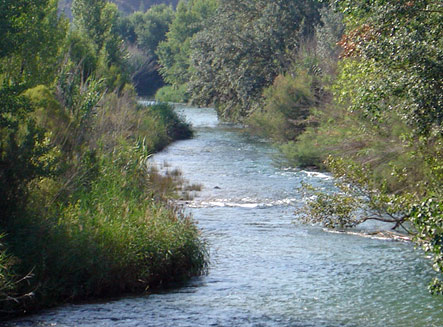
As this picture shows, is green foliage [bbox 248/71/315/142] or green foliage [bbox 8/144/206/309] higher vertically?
green foliage [bbox 248/71/315/142]

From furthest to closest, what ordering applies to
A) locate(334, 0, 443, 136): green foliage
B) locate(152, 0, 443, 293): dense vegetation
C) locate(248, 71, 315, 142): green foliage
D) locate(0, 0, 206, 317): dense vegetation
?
1. locate(248, 71, 315, 142): green foliage
2. locate(152, 0, 443, 293): dense vegetation
3. locate(334, 0, 443, 136): green foliage
4. locate(0, 0, 206, 317): dense vegetation

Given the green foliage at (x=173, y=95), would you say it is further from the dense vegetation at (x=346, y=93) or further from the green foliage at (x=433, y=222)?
the green foliage at (x=433, y=222)

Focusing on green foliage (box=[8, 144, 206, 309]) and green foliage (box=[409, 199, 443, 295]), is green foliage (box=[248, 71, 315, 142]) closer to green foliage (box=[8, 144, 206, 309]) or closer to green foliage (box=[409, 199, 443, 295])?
green foliage (box=[8, 144, 206, 309])

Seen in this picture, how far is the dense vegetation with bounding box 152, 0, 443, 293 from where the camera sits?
1201cm

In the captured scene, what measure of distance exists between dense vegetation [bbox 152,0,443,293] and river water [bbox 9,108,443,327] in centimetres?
82

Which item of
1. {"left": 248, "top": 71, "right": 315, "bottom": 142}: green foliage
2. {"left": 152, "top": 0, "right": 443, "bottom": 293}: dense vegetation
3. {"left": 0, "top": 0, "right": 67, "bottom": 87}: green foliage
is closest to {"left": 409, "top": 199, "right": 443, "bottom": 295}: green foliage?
{"left": 152, "top": 0, "right": 443, "bottom": 293}: dense vegetation

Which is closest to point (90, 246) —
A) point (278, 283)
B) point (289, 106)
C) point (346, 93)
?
point (278, 283)

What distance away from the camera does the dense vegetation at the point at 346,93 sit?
39.4ft

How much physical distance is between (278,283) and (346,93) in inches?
250

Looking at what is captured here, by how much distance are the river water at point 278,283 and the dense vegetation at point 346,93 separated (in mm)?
816

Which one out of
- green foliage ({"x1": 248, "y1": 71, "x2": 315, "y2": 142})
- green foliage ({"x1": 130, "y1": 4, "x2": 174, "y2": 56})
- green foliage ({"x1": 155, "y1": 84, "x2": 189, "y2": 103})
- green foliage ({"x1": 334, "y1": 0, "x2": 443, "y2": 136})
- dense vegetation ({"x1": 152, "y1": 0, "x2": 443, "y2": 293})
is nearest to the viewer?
green foliage ({"x1": 334, "y1": 0, "x2": 443, "y2": 136})

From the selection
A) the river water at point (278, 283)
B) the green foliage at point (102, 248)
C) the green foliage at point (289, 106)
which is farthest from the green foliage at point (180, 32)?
the green foliage at point (102, 248)

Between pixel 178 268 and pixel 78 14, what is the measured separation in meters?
32.0

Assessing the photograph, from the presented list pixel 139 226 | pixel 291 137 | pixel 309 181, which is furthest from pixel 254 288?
pixel 291 137
